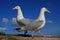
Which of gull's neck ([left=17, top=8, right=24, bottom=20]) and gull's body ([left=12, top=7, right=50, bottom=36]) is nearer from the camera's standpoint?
gull's body ([left=12, top=7, right=50, bottom=36])

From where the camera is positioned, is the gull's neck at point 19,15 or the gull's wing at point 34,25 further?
the gull's neck at point 19,15

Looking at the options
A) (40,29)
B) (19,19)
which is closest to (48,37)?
(40,29)

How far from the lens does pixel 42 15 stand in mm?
8820

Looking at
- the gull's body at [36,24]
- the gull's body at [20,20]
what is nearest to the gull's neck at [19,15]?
the gull's body at [20,20]

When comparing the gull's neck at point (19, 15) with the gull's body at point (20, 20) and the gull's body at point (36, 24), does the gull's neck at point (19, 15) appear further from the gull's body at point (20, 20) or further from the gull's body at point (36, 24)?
the gull's body at point (36, 24)

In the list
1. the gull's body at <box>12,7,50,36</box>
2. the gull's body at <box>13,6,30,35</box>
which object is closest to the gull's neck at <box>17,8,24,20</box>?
the gull's body at <box>13,6,30,35</box>

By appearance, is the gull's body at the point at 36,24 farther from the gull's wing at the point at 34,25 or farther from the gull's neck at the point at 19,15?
the gull's neck at the point at 19,15

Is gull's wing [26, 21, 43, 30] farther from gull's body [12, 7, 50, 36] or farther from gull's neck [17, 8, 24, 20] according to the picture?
gull's neck [17, 8, 24, 20]

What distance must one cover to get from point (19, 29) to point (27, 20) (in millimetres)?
522

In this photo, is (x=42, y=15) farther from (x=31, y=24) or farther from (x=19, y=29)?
(x=19, y=29)

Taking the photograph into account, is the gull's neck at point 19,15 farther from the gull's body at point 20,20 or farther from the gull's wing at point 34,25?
the gull's wing at point 34,25

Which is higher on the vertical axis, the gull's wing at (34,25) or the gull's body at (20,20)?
the gull's body at (20,20)

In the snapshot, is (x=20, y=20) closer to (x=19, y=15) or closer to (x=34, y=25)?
(x=19, y=15)

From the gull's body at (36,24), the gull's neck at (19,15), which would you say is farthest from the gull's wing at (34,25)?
the gull's neck at (19,15)
